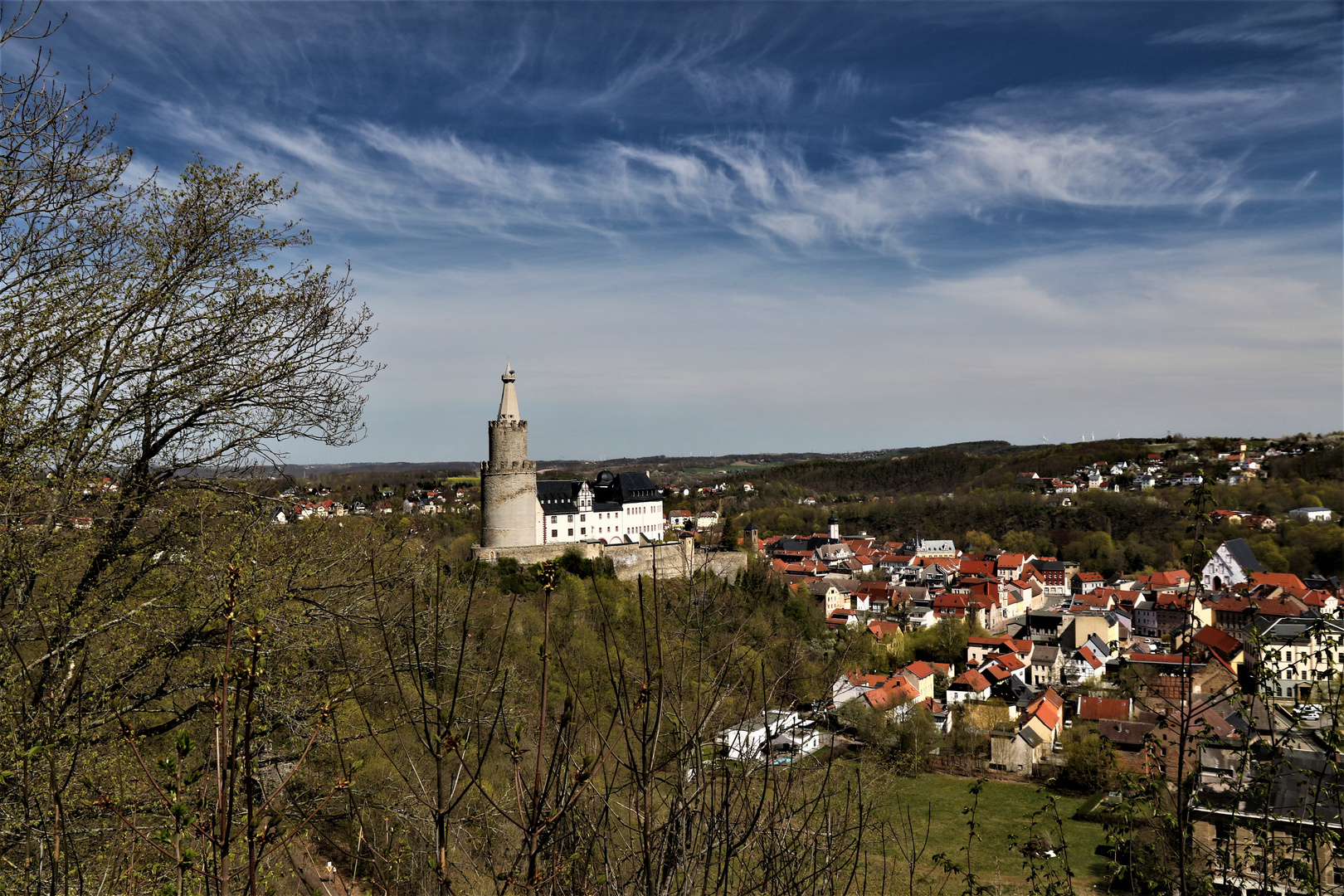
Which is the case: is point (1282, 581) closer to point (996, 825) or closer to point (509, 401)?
point (996, 825)

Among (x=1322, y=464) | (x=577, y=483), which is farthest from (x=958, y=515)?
(x=577, y=483)

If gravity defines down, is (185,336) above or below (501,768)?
above

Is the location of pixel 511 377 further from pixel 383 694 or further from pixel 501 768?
pixel 383 694

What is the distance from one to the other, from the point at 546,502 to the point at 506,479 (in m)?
5.86

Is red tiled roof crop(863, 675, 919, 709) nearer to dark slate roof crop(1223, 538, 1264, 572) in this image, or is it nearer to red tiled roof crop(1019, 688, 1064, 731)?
red tiled roof crop(1019, 688, 1064, 731)

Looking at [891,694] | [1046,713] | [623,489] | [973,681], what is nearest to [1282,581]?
[973,681]

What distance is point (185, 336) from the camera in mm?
5754

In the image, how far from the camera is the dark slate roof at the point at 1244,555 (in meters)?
47.8

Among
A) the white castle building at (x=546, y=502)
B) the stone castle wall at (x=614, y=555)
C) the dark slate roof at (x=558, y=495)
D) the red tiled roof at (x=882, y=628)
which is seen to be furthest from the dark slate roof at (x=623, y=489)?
the red tiled roof at (x=882, y=628)

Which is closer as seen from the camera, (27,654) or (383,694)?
(27,654)

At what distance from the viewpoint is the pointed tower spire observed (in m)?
25.3

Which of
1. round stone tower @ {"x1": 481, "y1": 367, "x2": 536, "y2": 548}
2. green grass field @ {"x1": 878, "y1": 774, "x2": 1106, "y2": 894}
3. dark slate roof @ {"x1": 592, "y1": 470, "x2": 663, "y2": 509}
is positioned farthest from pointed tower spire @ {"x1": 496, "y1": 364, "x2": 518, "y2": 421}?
green grass field @ {"x1": 878, "y1": 774, "x2": 1106, "y2": 894}

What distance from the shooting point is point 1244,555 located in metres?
49.2

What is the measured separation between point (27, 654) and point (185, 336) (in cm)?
300
